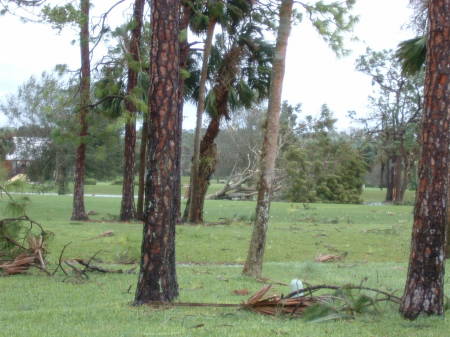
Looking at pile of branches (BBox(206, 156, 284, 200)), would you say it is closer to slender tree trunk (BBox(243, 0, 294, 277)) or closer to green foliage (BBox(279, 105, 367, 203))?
green foliage (BBox(279, 105, 367, 203))

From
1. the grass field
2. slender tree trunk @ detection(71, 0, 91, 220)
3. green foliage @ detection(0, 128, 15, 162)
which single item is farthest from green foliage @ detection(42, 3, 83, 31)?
green foliage @ detection(0, 128, 15, 162)

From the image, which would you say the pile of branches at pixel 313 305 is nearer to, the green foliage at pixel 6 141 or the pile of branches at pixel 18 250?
the pile of branches at pixel 18 250

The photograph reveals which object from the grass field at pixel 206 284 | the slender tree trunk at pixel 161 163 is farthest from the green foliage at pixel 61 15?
the slender tree trunk at pixel 161 163

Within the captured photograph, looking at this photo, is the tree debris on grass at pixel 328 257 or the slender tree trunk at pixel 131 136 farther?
the slender tree trunk at pixel 131 136

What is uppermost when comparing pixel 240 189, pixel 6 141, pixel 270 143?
pixel 6 141

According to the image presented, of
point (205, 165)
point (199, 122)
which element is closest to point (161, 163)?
point (199, 122)

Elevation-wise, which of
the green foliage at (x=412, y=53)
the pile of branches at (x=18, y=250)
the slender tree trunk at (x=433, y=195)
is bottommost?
the pile of branches at (x=18, y=250)

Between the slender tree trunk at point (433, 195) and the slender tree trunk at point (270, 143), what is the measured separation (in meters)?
3.50

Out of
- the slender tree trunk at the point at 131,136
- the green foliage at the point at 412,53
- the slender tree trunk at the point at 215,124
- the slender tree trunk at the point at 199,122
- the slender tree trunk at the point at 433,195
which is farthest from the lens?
the slender tree trunk at the point at 215,124

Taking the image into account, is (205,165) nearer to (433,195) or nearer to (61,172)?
(433,195)

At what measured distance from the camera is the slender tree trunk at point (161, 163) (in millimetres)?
6672

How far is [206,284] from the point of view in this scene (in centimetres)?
908

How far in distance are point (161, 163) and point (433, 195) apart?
2.87 m

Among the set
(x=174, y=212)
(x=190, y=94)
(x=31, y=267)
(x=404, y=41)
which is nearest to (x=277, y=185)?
(x=190, y=94)
